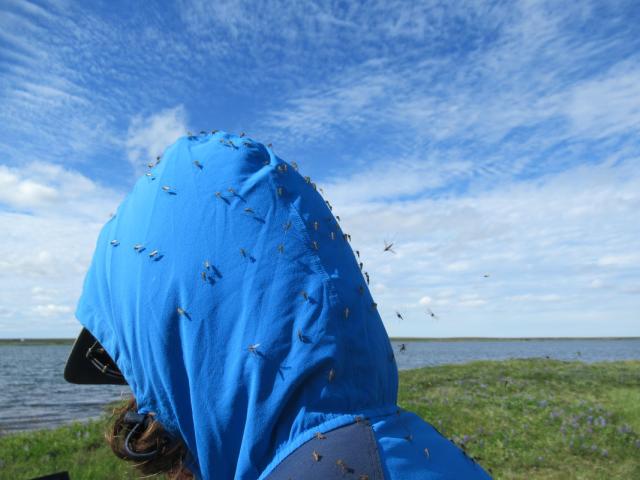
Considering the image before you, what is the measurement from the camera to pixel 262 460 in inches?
49.6

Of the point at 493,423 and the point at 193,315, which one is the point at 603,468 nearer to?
the point at 493,423

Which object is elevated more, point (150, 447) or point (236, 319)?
point (236, 319)

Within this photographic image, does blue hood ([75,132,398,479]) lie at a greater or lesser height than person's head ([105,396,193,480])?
greater

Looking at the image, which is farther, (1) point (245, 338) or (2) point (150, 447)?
(2) point (150, 447)

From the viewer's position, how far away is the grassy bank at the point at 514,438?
8.16 meters

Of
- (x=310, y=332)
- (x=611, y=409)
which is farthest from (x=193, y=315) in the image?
(x=611, y=409)

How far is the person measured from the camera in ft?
4.10

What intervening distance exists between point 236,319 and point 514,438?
32.7 feet

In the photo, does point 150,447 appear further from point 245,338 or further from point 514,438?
point 514,438

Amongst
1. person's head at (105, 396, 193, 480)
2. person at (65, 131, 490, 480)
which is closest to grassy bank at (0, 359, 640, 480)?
person's head at (105, 396, 193, 480)

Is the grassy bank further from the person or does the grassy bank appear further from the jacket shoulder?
the jacket shoulder

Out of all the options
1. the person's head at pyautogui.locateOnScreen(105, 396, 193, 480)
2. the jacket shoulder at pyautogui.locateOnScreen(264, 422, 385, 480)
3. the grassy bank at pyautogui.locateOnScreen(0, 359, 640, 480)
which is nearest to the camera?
the jacket shoulder at pyautogui.locateOnScreen(264, 422, 385, 480)

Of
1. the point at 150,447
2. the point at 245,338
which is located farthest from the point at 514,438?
the point at 245,338

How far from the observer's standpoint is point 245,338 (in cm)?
126
